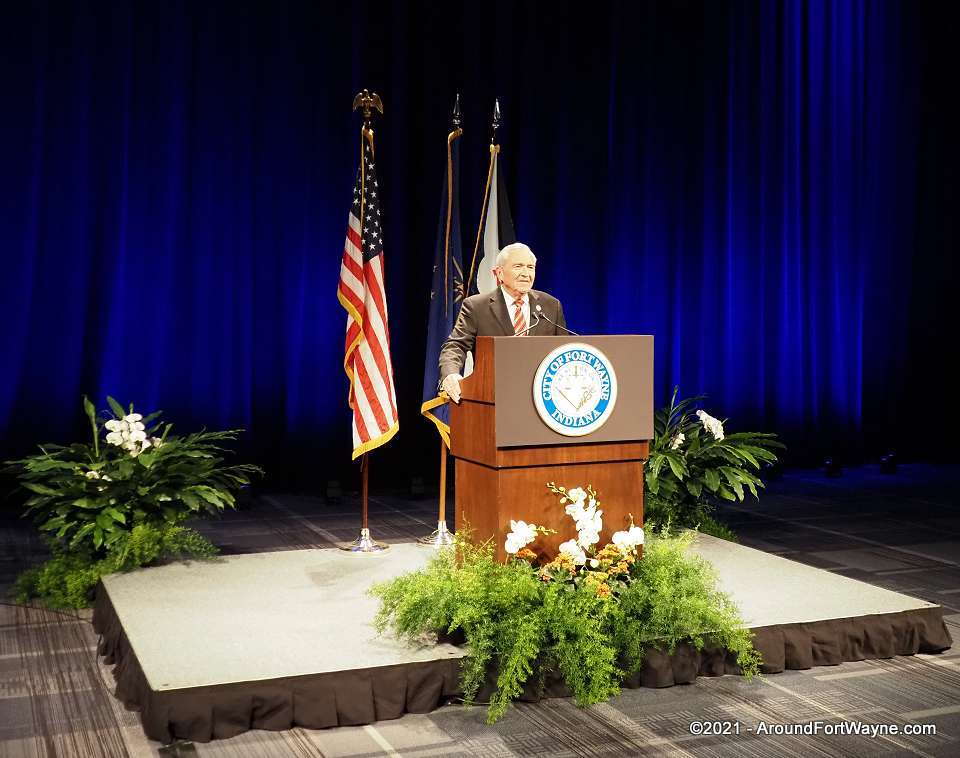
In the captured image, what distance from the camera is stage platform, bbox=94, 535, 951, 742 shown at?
10.8ft

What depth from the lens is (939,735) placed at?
3248 millimetres

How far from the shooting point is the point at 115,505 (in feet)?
16.2

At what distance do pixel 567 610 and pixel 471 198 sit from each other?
17.6ft

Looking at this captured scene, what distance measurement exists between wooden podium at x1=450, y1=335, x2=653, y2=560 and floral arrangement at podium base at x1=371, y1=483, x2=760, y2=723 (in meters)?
0.06

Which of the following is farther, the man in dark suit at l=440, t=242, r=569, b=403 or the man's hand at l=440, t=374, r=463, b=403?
the man in dark suit at l=440, t=242, r=569, b=403

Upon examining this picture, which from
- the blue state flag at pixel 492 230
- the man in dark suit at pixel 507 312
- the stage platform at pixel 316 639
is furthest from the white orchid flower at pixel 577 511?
the blue state flag at pixel 492 230

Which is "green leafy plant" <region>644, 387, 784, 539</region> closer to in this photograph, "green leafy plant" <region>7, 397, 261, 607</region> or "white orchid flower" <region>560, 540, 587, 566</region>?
"white orchid flower" <region>560, 540, 587, 566</region>

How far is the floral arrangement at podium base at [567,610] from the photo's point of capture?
11.4 ft

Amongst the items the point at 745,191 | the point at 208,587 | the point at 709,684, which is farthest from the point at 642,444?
the point at 745,191

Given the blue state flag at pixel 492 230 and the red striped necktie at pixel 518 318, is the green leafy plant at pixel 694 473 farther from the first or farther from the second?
the red striped necktie at pixel 518 318

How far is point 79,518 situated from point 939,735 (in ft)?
11.7

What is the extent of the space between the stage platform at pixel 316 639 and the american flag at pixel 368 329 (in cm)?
84

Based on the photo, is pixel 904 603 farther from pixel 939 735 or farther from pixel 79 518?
pixel 79 518

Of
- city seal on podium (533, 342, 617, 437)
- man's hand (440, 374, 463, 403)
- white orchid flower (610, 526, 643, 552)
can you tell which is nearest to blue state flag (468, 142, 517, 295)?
man's hand (440, 374, 463, 403)
